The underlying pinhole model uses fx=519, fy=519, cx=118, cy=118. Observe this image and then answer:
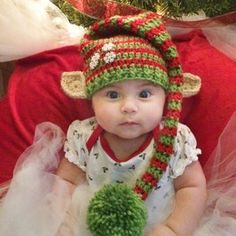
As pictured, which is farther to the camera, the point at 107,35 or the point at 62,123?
the point at 62,123

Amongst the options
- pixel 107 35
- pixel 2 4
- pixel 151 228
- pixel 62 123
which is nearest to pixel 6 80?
pixel 2 4

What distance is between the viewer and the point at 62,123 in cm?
103

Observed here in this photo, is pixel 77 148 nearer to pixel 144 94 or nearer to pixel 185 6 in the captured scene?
pixel 144 94

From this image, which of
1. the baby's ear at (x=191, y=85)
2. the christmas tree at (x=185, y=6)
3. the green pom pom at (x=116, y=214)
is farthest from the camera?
the christmas tree at (x=185, y=6)

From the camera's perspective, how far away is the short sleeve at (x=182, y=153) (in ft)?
2.88

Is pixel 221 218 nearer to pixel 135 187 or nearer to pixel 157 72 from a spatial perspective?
pixel 135 187

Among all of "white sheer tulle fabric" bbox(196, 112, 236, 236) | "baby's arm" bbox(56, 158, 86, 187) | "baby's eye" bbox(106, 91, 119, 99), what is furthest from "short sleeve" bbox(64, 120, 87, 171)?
"white sheer tulle fabric" bbox(196, 112, 236, 236)

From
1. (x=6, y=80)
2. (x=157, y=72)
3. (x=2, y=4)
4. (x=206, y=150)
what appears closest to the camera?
(x=157, y=72)

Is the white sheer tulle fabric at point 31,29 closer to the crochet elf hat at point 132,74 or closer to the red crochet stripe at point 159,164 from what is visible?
the crochet elf hat at point 132,74

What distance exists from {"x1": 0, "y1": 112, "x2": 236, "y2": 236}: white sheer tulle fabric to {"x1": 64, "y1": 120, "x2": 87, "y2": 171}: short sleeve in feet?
0.13

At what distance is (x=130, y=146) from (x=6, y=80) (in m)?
0.54

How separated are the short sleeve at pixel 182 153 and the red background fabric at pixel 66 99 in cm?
7

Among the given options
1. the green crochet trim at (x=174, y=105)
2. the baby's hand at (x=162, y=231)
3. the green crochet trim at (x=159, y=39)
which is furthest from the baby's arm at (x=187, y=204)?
the green crochet trim at (x=159, y=39)

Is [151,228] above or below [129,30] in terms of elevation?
below
